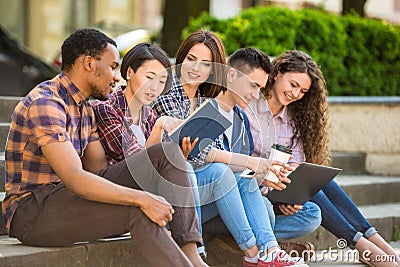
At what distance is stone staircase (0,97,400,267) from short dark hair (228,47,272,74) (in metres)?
0.94

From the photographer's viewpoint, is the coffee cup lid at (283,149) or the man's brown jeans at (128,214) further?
the coffee cup lid at (283,149)

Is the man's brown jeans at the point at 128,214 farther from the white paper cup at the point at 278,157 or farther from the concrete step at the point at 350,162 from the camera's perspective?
the concrete step at the point at 350,162

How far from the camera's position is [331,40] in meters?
7.83

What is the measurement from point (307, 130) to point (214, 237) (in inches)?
36.5

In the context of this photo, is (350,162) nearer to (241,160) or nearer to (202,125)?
(241,160)

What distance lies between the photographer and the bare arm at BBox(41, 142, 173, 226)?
3.58 meters

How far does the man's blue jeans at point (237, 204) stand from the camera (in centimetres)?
414

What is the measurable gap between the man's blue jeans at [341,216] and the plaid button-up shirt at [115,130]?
125cm

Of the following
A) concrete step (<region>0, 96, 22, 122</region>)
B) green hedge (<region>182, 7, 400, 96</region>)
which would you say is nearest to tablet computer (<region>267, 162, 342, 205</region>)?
concrete step (<region>0, 96, 22, 122</region>)

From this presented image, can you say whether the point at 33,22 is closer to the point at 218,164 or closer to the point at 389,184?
the point at 389,184

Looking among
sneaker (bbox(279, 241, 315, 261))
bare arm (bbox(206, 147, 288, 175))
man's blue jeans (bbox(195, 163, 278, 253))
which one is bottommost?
sneaker (bbox(279, 241, 315, 261))

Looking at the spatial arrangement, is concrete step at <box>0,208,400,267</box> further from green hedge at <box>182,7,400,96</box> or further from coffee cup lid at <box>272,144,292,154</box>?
green hedge at <box>182,7,400,96</box>

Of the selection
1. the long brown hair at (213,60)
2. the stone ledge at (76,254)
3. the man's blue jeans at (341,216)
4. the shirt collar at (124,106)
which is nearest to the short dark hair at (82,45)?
the shirt collar at (124,106)

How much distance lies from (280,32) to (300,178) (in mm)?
3278
